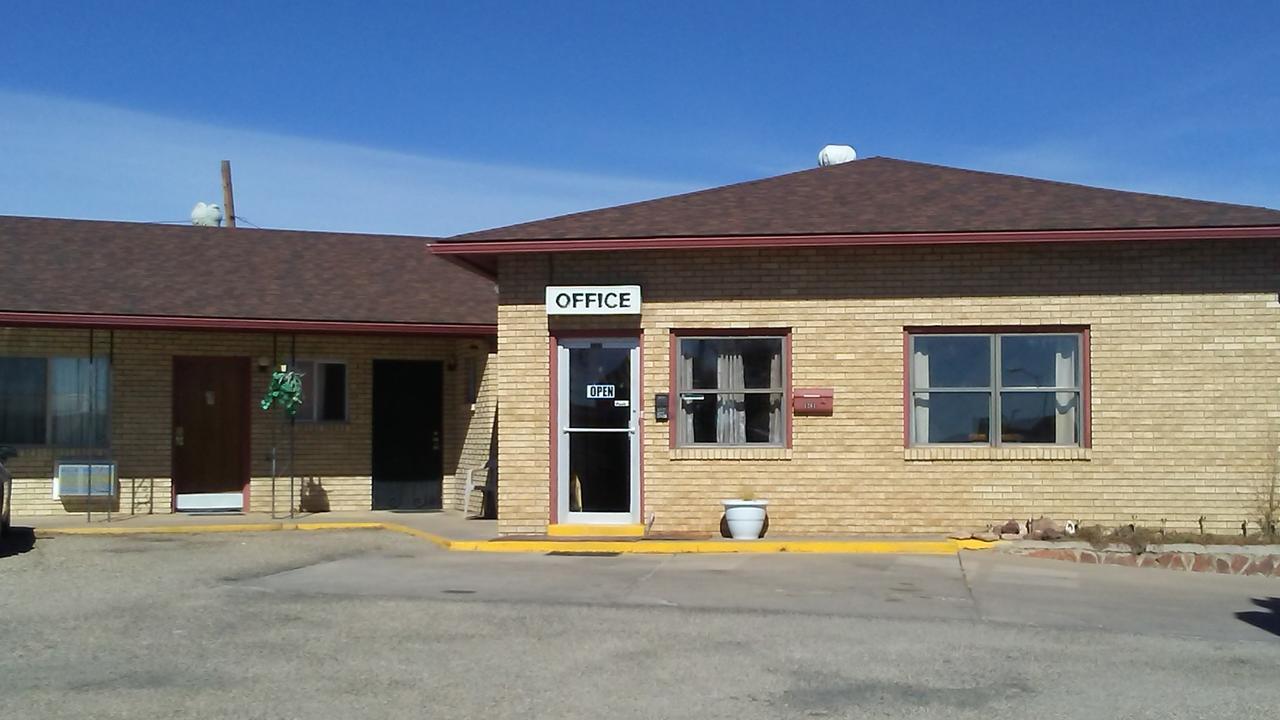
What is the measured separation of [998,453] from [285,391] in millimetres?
9640

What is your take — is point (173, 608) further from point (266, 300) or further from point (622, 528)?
point (266, 300)

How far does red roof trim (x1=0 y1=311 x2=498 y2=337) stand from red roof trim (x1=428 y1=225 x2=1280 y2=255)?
362 cm

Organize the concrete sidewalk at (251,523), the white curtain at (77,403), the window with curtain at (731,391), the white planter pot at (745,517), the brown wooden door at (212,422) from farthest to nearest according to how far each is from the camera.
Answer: the brown wooden door at (212,422) < the white curtain at (77,403) < the concrete sidewalk at (251,523) < the window with curtain at (731,391) < the white planter pot at (745,517)

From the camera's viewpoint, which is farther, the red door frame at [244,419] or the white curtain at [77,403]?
the red door frame at [244,419]

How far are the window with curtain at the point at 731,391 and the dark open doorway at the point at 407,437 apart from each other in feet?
19.2

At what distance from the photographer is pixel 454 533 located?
54.1 ft

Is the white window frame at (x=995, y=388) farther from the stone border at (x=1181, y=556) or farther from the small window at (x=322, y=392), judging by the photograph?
the small window at (x=322, y=392)

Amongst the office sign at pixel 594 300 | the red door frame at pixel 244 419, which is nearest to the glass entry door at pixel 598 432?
the office sign at pixel 594 300

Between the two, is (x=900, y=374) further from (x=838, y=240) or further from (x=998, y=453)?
(x=838, y=240)

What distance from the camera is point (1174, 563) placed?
13.5 meters

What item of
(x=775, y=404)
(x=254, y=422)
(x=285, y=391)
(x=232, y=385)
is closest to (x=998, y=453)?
(x=775, y=404)

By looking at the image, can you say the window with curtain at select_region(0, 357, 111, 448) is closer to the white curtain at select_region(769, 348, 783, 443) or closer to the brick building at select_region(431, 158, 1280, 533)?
the brick building at select_region(431, 158, 1280, 533)

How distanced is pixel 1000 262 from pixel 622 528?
528cm

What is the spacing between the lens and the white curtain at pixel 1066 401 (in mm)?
15203
